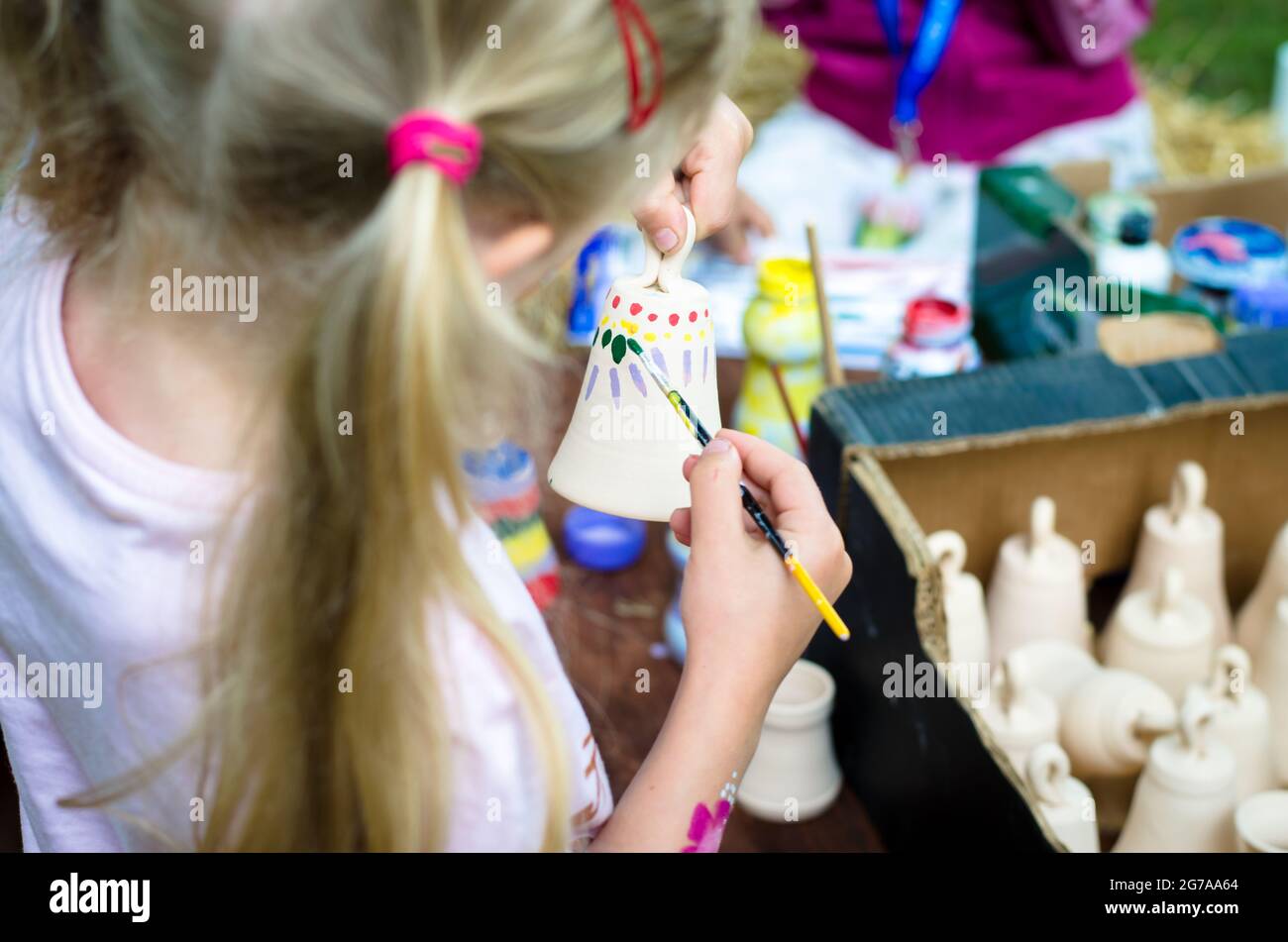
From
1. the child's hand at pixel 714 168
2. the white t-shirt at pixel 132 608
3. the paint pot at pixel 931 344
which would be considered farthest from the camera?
the paint pot at pixel 931 344

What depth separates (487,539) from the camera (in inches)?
27.5

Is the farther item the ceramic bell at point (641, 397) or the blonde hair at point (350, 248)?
the ceramic bell at point (641, 397)

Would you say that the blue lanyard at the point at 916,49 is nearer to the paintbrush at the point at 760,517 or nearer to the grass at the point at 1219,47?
the paintbrush at the point at 760,517

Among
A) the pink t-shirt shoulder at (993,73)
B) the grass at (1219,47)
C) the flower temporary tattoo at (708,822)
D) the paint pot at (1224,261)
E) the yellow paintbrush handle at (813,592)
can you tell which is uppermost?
the grass at (1219,47)

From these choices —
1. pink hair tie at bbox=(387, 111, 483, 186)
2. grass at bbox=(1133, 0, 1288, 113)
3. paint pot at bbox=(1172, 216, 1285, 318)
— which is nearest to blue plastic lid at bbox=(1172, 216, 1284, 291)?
paint pot at bbox=(1172, 216, 1285, 318)

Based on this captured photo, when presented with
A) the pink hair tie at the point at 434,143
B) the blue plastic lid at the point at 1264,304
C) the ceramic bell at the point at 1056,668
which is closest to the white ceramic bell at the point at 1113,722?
the ceramic bell at the point at 1056,668

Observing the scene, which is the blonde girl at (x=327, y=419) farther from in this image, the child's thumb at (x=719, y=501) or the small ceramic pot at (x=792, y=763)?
the small ceramic pot at (x=792, y=763)

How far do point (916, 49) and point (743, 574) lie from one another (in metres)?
1.59

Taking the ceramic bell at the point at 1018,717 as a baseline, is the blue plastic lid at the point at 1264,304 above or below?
above

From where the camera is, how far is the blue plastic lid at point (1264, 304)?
1359mm

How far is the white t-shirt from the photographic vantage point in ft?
2.13

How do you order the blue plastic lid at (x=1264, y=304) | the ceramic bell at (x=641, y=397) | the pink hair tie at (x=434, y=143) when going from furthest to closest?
the blue plastic lid at (x=1264, y=304) → the ceramic bell at (x=641, y=397) → the pink hair tie at (x=434, y=143)

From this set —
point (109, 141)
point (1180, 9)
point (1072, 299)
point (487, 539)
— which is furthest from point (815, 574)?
point (1180, 9)

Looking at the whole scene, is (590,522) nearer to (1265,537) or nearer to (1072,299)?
(1072,299)
